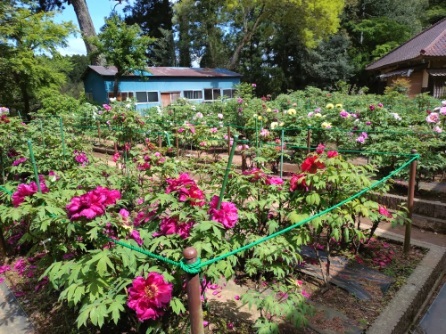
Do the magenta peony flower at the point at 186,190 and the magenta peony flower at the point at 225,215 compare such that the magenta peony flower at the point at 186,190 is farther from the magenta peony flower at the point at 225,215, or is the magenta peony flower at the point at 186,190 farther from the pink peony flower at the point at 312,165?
the pink peony flower at the point at 312,165

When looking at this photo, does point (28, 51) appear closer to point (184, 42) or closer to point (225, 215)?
point (225, 215)

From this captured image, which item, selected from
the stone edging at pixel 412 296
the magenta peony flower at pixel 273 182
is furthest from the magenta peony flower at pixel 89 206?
the stone edging at pixel 412 296

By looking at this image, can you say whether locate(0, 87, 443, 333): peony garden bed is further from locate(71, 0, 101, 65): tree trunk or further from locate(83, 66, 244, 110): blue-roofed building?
locate(71, 0, 101, 65): tree trunk

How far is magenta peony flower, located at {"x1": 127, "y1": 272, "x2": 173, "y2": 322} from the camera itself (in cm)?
153

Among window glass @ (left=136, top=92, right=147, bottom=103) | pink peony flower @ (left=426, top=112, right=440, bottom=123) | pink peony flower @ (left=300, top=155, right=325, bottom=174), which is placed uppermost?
window glass @ (left=136, top=92, right=147, bottom=103)

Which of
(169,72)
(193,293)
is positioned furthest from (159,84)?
(193,293)

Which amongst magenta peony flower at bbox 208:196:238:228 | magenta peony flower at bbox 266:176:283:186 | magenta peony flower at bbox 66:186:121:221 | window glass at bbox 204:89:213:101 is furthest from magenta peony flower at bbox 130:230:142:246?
window glass at bbox 204:89:213:101

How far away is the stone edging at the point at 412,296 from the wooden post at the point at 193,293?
58.1 inches

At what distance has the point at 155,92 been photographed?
19.1 metres

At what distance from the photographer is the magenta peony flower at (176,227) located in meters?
1.79

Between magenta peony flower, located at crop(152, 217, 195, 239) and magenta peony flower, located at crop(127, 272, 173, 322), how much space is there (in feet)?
0.92

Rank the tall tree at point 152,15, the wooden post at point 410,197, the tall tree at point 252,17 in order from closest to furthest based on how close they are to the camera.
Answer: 1. the wooden post at point 410,197
2. the tall tree at point 252,17
3. the tall tree at point 152,15

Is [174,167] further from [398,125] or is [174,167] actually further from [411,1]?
[411,1]

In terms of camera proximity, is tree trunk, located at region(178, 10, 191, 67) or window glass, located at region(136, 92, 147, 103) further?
tree trunk, located at region(178, 10, 191, 67)
